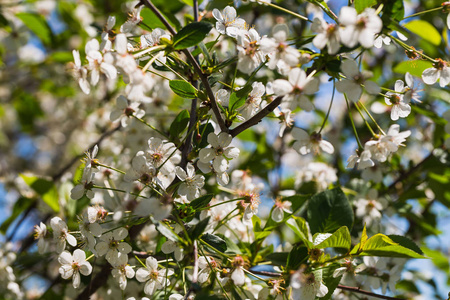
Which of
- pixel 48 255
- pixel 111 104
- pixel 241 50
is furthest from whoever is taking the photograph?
pixel 111 104

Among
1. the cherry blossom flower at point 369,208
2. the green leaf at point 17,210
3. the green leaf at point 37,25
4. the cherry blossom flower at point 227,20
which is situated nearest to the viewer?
the cherry blossom flower at point 227,20

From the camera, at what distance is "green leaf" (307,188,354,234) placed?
5.00ft

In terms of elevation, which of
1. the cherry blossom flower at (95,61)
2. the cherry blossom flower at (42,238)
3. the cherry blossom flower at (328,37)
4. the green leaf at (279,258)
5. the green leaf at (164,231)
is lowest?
the cherry blossom flower at (42,238)

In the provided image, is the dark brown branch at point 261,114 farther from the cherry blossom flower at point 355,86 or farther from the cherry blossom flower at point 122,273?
the cherry blossom flower at point 122,273

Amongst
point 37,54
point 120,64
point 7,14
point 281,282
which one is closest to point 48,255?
point 281,282

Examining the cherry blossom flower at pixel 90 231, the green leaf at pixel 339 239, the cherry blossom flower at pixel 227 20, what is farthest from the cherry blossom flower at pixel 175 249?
the cherry blossom flower at pixel 227 20

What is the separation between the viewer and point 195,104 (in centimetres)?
137

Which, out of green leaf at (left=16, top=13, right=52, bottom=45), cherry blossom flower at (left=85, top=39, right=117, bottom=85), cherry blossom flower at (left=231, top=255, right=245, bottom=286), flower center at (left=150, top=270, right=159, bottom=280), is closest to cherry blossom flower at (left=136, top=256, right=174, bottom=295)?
flower center at (left=150, top=270, right=159, bottom=280)

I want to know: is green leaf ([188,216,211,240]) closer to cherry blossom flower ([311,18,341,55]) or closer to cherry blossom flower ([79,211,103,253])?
cherry blossom flower ([79,211,103,253])

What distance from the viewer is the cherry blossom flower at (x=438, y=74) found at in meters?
1.25

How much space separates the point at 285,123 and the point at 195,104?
291mm

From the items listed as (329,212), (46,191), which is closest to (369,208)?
(329,212)

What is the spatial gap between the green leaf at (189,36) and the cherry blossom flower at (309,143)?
363 mm

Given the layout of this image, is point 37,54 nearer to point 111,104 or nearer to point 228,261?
point 111,104
